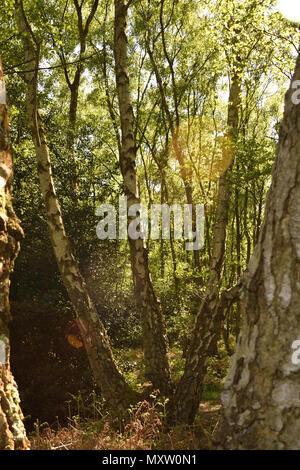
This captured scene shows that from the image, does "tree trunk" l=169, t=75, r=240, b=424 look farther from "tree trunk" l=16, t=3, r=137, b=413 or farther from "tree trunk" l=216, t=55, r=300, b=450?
"tree trunk" l=216, t=55, r=300, b=450

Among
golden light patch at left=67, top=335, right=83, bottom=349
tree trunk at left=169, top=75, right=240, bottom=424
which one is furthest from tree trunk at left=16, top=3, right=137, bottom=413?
golden light patch at left=67, top=335, right=83, bottom=349

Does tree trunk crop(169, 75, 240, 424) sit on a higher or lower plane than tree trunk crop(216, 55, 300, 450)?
lower

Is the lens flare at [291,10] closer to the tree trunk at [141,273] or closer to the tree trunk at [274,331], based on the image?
the tree trunk at [141,273]

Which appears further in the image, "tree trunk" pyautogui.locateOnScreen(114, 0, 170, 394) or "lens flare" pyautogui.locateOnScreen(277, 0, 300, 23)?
"lens flare" pyautogui.locateOnScreen(277, 0, 300, 23)

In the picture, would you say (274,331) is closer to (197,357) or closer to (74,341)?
(197,357)

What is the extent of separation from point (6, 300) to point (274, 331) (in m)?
1.81

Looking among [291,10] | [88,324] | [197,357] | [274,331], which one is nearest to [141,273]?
[88,324]

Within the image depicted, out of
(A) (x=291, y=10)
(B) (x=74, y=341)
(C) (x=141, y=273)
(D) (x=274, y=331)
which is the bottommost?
(B) (x=74, y=341)

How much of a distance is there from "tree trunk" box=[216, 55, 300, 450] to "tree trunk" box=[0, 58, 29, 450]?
53.9 inches

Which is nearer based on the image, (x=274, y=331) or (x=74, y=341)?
(x=274, y=331)

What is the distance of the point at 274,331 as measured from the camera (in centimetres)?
192

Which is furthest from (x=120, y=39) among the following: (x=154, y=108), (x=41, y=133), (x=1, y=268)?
(x=154, y=108)

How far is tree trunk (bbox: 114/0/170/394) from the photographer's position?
607 centimetres
